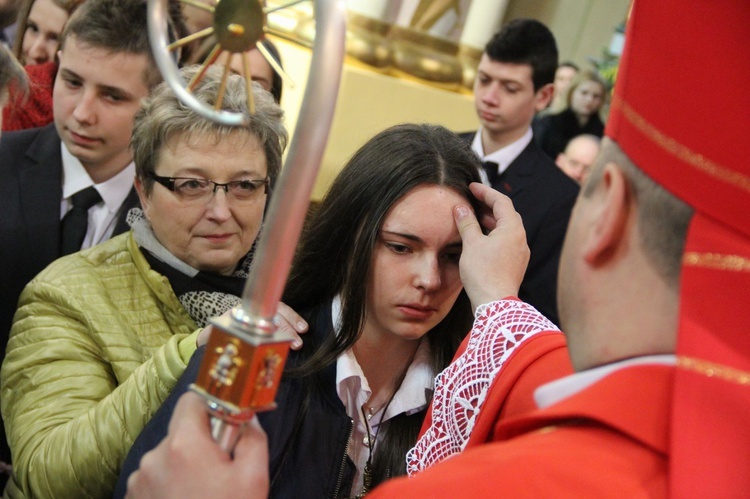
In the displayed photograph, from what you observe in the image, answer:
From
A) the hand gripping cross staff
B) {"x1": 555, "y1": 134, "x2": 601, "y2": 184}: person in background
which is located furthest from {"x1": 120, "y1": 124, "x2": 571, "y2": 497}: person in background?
{"x1": 555, "y1": 134, "x2": 601, "y2": 184}: person in background

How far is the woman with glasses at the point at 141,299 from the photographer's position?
6.30 feet

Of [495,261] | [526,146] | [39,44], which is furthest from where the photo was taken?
[526,146]

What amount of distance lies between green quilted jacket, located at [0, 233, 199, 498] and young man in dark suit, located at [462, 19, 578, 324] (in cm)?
165

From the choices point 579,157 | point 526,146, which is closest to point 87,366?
point 526,146

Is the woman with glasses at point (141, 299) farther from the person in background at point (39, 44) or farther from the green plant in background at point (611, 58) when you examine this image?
the green plant in background at point (611, 58)

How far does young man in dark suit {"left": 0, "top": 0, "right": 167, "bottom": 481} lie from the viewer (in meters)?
2.66

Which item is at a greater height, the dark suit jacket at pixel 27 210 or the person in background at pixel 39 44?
the person in background at pixel 39 44

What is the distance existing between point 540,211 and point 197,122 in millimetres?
1782

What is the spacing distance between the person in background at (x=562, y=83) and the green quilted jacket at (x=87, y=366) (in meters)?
4.54

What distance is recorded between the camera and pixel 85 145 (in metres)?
2.73

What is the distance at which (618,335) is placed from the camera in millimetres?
1002

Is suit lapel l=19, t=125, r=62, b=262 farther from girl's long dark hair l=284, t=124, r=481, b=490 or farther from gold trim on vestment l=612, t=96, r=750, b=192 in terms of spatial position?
gold trim on vestment l=612, t=96, r=750, b=192

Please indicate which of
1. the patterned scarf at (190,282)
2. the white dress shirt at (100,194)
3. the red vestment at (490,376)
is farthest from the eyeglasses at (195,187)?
the red vestment at (490,376)

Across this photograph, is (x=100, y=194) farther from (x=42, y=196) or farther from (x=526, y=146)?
(x=526, y=146)
